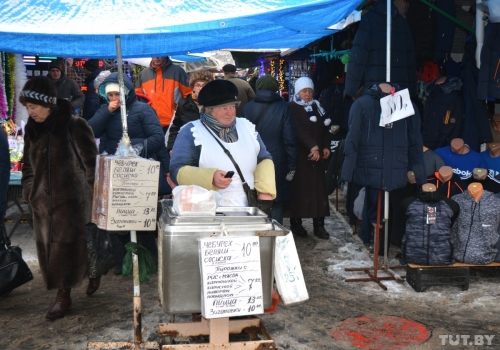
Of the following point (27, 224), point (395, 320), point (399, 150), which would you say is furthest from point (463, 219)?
point (27, 224)

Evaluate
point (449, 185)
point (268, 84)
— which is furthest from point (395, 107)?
point (268, 84)

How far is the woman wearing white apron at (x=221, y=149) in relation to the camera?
433cm

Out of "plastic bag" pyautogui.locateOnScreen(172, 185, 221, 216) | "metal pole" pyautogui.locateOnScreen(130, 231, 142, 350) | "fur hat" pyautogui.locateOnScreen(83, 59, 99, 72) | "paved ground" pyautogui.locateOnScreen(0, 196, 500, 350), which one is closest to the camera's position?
"plastic bag" pyautogui.locateOnScreen(172, 185, 221, 216)

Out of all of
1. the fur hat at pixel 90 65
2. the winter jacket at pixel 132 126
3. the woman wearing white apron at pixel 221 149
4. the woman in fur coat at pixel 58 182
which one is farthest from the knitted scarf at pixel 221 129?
the fur hat at pixel 90 65

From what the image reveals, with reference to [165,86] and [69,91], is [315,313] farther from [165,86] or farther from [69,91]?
[69,91]

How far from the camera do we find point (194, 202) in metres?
3.78

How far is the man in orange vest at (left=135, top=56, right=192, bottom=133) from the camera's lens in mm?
8086

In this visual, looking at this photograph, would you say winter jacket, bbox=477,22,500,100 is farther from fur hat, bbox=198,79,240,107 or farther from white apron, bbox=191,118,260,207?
fur hat, bbox=198,79,240,107

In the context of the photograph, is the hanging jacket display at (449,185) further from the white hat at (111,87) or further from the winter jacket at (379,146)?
the white hat at (111,87)

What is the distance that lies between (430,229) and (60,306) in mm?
3395

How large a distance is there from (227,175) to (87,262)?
6.39 feet

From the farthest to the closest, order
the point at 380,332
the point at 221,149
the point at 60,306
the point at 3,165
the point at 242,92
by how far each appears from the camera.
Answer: the point at 242,92
the point at 3,165
the point at 60,306
the point at 380,332
the point at 221,149

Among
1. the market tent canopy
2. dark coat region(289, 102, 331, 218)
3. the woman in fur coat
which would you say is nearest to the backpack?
dark coat region(289, 102, 331, 218)

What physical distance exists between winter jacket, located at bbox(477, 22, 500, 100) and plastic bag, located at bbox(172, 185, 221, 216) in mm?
3954
